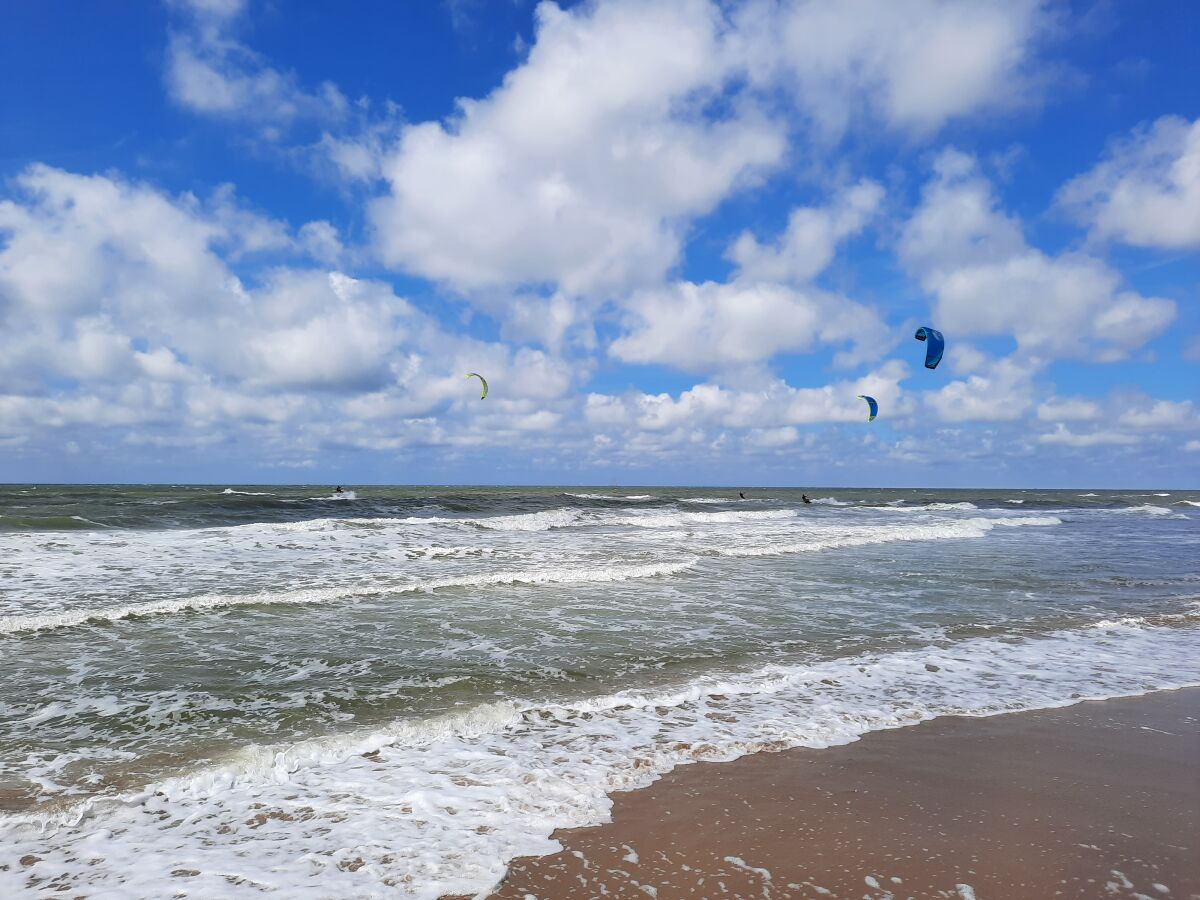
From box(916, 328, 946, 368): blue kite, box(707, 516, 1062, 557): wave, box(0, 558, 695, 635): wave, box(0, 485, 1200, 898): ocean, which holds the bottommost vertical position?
box(0, 485, 1200, 898): ocean

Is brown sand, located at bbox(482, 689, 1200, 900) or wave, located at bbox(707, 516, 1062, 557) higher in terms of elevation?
wave, located at bbox(707, 516, 1062, 557)

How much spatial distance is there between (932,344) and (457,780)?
809 inches

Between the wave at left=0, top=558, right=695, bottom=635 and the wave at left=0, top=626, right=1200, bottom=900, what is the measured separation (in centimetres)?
681

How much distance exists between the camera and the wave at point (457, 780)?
3.75 m

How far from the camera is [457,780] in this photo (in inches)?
191

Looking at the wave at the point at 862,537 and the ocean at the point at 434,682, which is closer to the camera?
the ocean at the point at 434,682

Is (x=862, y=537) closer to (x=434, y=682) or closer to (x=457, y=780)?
(x=434, y=682)

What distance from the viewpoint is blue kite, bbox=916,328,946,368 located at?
21188 millimetres

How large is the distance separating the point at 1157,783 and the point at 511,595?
31.8 ft

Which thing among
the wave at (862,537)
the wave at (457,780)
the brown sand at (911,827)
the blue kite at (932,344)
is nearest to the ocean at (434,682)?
the wave at (457,780)

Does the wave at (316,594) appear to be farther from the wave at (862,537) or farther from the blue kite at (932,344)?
the blue kite at (932,344)

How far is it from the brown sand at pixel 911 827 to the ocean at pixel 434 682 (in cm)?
35

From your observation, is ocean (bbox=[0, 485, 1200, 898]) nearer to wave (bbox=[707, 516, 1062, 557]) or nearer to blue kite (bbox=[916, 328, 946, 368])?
wave (bbox=[707, 516, 1062, 557])

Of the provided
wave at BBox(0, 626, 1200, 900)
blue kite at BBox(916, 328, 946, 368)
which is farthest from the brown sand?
blue kite at BBox(916, 328, 946, 368)
